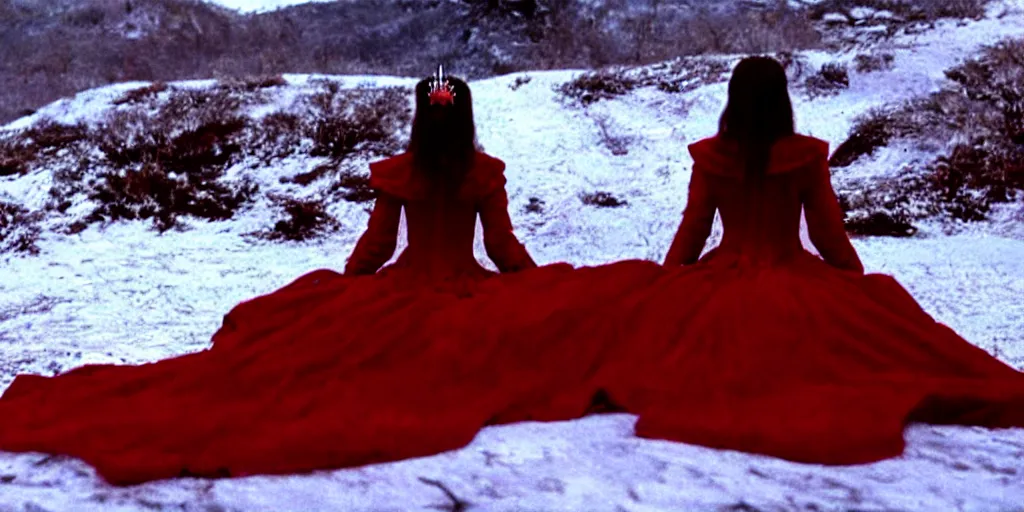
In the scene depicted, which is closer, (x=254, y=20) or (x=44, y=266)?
(x=44, y=266)

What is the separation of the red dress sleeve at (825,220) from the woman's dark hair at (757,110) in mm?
172

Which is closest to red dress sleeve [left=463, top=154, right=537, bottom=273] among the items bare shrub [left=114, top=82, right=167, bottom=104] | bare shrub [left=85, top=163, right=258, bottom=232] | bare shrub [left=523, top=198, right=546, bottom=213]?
bare shrub [left=523, top=198, right=546, bottom=213]

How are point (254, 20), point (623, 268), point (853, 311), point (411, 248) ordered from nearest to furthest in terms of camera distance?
point (853, 311) < point (623, 268) < point (411, 248) < point (254, 20)

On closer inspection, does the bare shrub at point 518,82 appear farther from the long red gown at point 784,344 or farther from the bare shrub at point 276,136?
the long red gown at point 784,344

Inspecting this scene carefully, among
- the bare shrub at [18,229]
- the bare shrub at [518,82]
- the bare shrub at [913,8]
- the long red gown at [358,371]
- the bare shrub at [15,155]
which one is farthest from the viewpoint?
the bare shrub at [913,8]

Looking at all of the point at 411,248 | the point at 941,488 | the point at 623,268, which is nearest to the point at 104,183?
the point at 411,248

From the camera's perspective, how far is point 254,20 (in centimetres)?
1559

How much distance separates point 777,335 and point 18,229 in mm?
6986

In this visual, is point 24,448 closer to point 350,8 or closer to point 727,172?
point 727,172

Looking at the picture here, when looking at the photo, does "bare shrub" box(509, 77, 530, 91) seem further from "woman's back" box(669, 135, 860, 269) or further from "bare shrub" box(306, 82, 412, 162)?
"woman's back" box(669, 135, 860, 269)

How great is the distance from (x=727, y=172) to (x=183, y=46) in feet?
42.2

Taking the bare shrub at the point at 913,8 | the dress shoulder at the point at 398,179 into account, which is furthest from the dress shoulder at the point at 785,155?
the bare shrub at the point at 913,8

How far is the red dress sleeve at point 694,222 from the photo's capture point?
319 centimetres

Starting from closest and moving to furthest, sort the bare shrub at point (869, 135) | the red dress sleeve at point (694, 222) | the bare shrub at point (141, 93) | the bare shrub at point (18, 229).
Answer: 1. the red dress sleeve at point (694, 222)
2. the bare shrub at point (18, 229)
3. the bare shrub at point (869, 135)
4. the bare shrub at point (141, 93)
